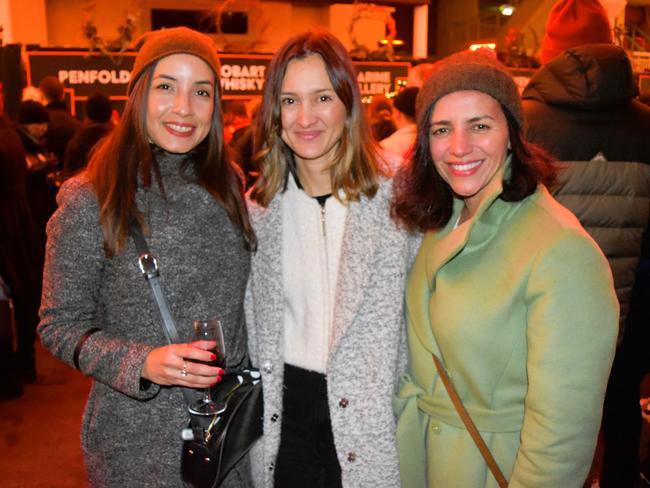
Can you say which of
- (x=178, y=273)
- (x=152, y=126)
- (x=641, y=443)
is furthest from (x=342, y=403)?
(x=641, y=443)

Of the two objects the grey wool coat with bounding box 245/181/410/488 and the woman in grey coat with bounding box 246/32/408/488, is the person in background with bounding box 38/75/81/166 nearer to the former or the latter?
the woman in grey coat with bounding box 246/32/408/488

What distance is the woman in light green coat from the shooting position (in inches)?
59.7

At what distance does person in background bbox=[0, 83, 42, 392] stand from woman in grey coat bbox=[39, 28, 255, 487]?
3127 mm

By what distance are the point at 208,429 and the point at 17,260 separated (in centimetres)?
379

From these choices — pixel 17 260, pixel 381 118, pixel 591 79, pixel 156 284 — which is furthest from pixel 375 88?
pixel 156 284

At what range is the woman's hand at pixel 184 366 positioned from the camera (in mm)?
1720

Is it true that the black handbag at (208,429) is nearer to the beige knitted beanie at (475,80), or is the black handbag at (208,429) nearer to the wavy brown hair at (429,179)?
the wavy brown hair at (429,179)

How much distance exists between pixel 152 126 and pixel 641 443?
303 centimetres

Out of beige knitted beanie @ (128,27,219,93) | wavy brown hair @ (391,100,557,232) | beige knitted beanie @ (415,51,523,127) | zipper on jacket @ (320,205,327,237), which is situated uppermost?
beige knitted beanie @ (128,27,219,93)

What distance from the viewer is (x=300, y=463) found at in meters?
2.07

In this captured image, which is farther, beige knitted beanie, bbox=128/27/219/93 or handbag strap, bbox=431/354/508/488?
beige knitted beanie, bbox=128/27/219/93

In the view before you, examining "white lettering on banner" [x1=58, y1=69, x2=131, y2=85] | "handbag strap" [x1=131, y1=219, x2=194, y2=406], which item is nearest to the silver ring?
"handbag strap" [x1=131, y1=219, x2=194, y2=406]

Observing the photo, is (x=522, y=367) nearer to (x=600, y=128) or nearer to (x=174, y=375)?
(x=174, y=375)

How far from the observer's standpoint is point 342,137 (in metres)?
2.13
